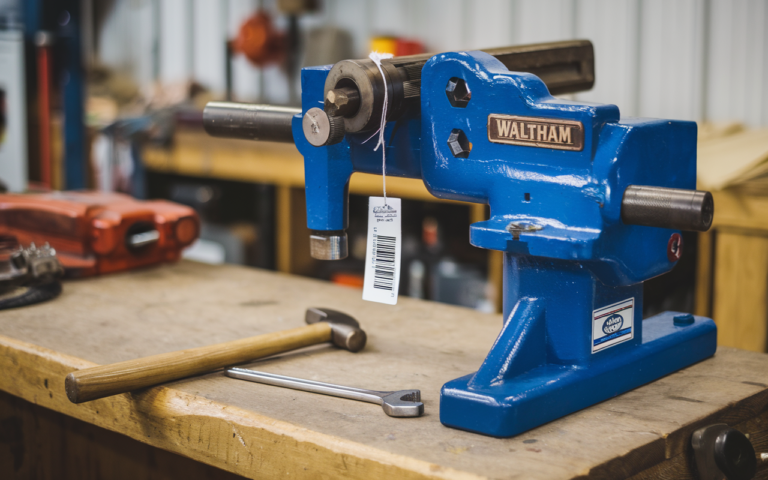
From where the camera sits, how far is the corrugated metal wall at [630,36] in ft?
7.91

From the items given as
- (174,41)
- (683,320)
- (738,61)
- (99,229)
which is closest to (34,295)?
(99,229)

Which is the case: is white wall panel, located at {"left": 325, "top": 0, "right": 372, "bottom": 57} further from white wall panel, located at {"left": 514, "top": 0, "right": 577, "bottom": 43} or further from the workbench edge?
the workbench edge

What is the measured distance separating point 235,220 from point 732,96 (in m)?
2.09

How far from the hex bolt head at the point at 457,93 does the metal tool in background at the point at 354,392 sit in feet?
1.10

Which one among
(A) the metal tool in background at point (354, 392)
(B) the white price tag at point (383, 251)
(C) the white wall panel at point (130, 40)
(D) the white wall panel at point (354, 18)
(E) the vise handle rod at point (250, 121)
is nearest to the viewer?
(A) the metal tool in background at point (354, 392)

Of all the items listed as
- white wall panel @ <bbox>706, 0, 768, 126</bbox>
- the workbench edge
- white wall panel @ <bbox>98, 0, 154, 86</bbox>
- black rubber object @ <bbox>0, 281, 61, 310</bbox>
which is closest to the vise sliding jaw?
the workbench edge

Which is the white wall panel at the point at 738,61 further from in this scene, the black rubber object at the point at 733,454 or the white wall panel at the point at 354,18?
the black rubber object at the point at 733,454

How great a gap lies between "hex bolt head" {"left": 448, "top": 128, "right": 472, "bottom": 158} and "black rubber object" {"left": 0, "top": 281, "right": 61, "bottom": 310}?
2.65ft

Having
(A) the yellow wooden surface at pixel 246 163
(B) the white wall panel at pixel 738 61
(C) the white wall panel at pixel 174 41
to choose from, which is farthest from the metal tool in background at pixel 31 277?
(C) the white wall panel at pixel 174 41

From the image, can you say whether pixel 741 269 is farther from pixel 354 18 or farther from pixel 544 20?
pixel 354 18

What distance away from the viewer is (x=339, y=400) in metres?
0.91

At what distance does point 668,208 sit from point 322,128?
394 millimetres

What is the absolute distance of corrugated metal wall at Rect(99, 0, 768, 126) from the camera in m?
2.41

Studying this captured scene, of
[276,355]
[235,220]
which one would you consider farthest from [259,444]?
[235,220]
